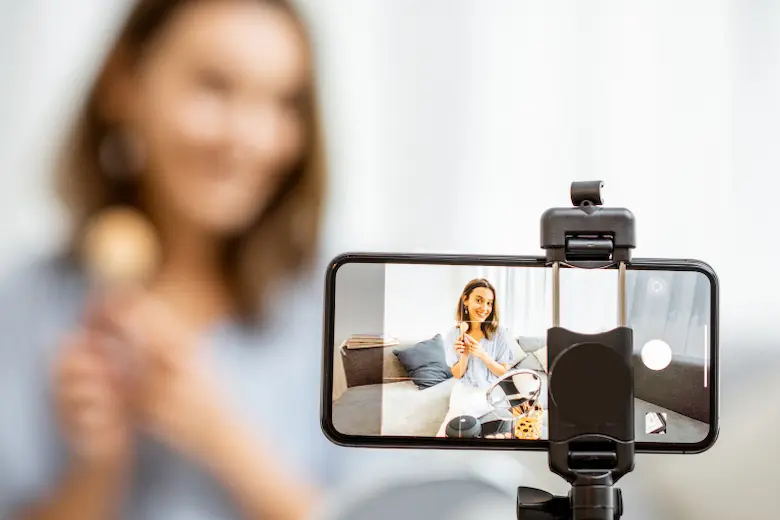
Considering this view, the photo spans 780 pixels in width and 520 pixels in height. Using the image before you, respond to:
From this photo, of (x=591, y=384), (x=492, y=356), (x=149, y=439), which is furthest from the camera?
(x=149, y=439)

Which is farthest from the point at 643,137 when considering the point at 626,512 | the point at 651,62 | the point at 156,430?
the point at 156,430

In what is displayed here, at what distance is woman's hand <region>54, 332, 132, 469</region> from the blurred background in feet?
0.65

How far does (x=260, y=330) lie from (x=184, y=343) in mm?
110

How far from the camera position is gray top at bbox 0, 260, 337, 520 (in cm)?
89

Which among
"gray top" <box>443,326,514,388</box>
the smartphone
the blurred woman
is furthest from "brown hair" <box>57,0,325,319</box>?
"gray top" <box>443,326,514,388</box>

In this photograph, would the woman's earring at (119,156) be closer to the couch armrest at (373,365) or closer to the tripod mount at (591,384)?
the couch armrest at (373,365)

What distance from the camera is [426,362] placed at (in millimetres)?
774

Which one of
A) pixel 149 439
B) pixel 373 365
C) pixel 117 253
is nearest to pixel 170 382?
pixel 149 439

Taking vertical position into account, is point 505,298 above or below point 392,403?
above

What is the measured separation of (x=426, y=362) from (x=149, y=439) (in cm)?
42

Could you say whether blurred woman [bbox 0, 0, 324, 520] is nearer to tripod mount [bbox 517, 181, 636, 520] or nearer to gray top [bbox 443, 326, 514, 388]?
gray top [bbox 443, 326, 514, 388]

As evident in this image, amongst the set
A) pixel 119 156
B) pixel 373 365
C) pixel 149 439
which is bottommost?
pixel 149 439

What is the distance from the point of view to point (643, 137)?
2.93 ft

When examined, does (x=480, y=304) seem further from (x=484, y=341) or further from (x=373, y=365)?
(x=373, y=365)
